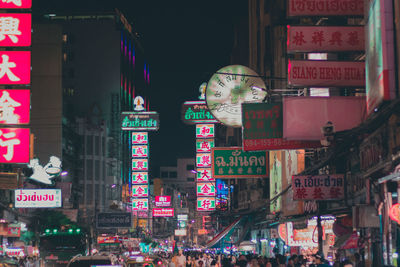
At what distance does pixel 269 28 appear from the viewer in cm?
4916

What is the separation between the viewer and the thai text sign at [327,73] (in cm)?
2027

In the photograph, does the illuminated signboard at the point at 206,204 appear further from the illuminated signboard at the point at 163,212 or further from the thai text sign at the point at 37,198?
the illuminated signboard at the point at 163,212

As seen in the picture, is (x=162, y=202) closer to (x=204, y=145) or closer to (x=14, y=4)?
(x=204, y=145)

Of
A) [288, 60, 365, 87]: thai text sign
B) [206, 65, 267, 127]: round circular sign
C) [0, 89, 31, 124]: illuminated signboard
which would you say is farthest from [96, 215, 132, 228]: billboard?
[288, 60, 365, 87]: thai text sign

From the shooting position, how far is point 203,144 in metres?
63.1

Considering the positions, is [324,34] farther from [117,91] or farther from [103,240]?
[117,91]

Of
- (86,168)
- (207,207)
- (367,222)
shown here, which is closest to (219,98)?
(367,222)

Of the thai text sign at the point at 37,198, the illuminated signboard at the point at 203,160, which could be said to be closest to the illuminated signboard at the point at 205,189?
the illuminated signboard at the point at 203,160

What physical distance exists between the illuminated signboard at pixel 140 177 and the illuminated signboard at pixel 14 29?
4367 cm

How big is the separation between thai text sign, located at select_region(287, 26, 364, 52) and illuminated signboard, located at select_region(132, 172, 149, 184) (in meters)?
57.8

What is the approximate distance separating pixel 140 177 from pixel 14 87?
44.0 m

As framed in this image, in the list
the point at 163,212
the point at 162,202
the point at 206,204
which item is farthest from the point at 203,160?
the point at 162,202

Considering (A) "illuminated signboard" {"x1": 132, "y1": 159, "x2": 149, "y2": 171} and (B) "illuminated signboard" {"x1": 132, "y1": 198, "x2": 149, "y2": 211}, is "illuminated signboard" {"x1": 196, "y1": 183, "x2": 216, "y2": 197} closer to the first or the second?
(B) "illuminated signboard" {"x1": 132, "y1": 198, "x2": 149, "y2": 211}

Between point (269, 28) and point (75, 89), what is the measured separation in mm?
104082
